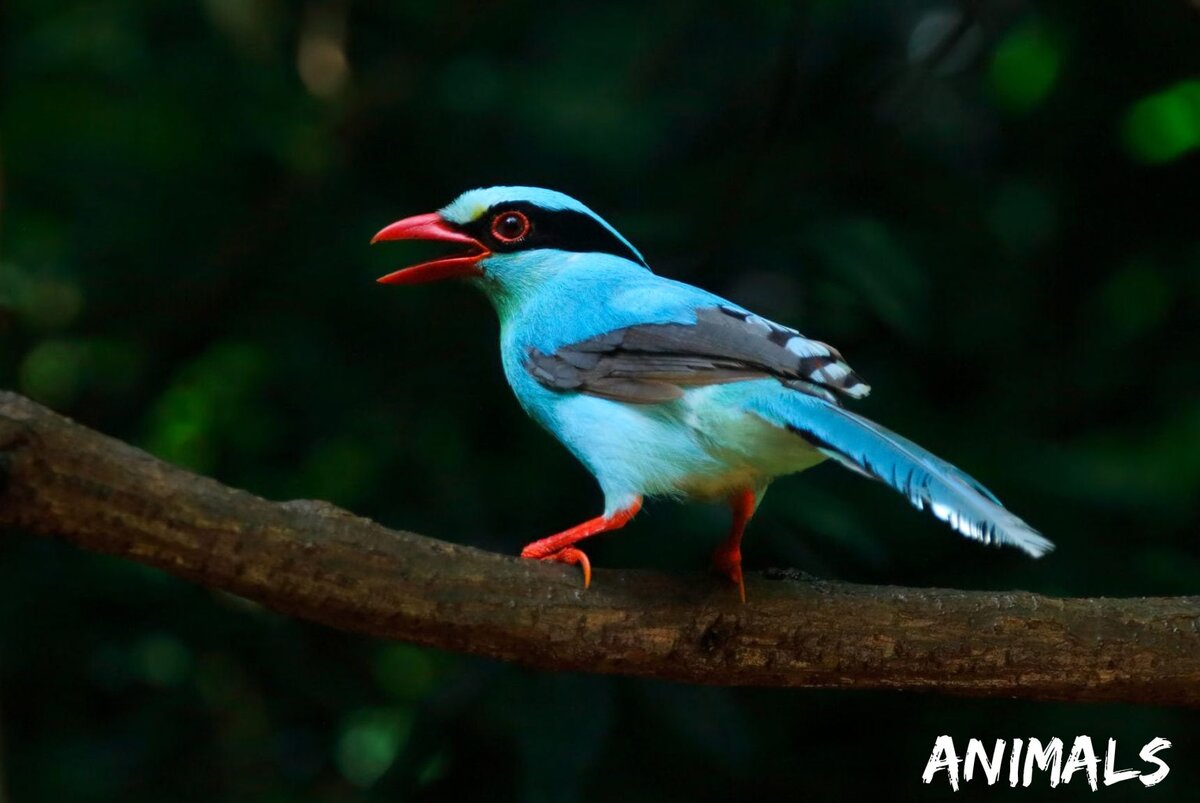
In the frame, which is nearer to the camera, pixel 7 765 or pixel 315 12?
pixel 7 765

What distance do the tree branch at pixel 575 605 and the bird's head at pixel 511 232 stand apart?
79cm

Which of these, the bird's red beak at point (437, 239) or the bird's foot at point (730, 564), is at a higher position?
the bird's red beak at point (437, 239)

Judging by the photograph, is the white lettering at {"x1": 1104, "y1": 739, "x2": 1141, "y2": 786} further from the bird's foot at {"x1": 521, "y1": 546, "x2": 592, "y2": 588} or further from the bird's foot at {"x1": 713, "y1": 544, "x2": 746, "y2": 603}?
the bird's foot at {"x1": 521, "y1": 546, "x2": 592, "y2": 588}

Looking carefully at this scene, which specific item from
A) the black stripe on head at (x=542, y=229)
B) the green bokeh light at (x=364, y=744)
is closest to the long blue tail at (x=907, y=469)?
the black stripe on head at (x=542, y=229)

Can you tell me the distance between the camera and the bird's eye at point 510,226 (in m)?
3.12

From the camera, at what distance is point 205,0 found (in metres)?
5.03

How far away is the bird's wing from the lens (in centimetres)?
266

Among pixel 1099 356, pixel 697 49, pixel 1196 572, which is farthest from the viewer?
pixel 697 49

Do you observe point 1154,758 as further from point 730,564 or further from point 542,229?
point 542,229

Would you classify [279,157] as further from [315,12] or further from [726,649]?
[726,649]

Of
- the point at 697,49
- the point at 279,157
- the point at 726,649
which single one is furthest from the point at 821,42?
the point at 726,649

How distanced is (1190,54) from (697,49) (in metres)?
1.60

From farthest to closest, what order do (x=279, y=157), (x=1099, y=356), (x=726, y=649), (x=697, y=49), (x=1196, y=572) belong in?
(x=697, y=49) < (x=279, y=157) < (x=1099, y=356) < (x=1196, y=572) < (x=726, y=649)

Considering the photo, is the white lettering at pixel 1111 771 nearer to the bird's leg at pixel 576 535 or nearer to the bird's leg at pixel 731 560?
the bird's leg at pixel 731 560
